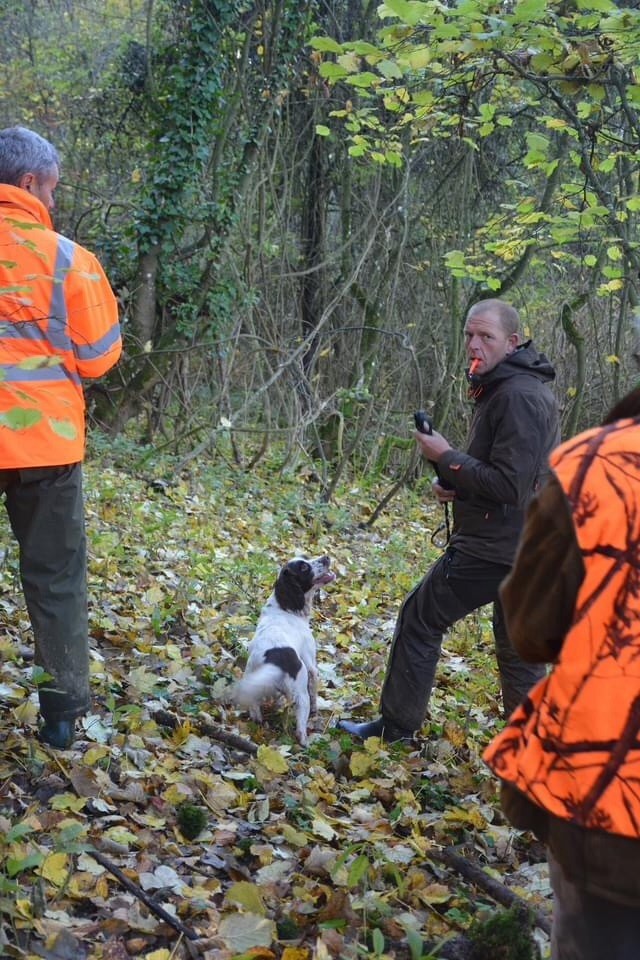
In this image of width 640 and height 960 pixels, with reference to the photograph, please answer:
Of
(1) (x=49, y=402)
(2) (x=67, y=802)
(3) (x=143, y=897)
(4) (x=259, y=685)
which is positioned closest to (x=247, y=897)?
(3) (x=143, y=897)

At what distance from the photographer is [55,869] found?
321 cm

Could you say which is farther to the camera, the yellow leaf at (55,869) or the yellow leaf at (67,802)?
→ the yellow leaf at (67,802)

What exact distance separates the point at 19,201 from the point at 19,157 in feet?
0.76

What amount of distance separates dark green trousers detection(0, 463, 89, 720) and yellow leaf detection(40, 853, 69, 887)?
0.96 metres

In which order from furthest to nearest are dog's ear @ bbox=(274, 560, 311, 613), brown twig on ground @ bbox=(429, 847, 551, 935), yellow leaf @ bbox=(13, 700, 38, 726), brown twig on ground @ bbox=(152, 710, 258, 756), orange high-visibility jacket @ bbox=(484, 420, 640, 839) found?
dog's ear @ bbox=(274, 560, 311, 613) < brown twig on ground @ bbox=(152, 710, 258, 756) < yellow leaf @ bbox=(13, 700, 38, 726) < brown twig on ground @ bbox=(429, 847, 551, 935) < orange high-visibility jacket @ bbox=(484, 420, 640, 839)

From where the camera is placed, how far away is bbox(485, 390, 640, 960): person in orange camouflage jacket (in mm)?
1914

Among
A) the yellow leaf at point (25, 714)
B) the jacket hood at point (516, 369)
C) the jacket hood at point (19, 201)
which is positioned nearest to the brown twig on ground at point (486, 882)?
the yellow leaf at point (25, 714)

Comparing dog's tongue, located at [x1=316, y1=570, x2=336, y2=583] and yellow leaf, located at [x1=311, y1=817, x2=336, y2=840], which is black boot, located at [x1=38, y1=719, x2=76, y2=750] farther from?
dog's tongue, located at [x1=316, y1=570, x2=336, y2=583]

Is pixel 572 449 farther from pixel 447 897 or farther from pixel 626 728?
pixel 447 897

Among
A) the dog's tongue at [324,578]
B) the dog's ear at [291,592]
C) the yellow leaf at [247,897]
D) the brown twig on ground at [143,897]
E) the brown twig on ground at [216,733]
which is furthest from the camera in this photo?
the dog's tongue at [324,578]

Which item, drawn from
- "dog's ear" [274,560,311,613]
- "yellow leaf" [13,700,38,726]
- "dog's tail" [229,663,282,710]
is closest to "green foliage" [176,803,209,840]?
"yellow leaf" [13,700,38,726]

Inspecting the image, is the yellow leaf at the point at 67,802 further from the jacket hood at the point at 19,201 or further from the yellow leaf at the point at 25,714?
the jacket hood at the point at 19,201

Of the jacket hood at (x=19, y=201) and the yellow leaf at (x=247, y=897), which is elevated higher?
Result: the jacket hood at (x=19, y=201)

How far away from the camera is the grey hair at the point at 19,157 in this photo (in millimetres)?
3967
